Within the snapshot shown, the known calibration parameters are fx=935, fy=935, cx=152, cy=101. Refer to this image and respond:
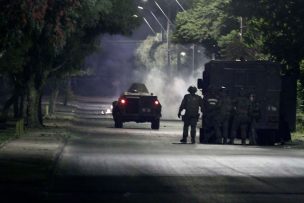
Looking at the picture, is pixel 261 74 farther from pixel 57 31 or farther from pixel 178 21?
pixel 178 21

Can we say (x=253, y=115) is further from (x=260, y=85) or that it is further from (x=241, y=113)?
(x=260, y=85)

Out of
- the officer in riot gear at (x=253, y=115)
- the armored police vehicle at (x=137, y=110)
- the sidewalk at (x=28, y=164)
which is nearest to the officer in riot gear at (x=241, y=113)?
the officer in riot gear at (x=253, y=115)

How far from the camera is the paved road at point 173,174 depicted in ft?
49.5

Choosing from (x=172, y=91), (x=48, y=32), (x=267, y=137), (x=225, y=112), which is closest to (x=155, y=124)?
(x=267, y=137)

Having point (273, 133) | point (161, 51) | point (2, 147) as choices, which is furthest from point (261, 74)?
point (161, 51)

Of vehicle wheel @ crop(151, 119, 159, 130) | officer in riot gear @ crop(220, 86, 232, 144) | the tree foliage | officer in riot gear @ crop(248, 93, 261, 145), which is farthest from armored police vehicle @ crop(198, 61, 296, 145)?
vehicle wheel @ crop(151, 119, 159, 130)

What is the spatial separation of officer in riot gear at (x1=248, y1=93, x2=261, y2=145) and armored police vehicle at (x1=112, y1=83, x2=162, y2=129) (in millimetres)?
13112

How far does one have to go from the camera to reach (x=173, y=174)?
1909 centimetres

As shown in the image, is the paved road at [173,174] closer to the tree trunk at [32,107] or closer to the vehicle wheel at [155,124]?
the tree trunk at [32,107]

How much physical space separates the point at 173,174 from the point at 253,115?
13.5 m

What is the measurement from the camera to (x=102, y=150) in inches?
1060

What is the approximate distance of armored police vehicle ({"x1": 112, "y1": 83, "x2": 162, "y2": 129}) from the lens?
45781 millimetres

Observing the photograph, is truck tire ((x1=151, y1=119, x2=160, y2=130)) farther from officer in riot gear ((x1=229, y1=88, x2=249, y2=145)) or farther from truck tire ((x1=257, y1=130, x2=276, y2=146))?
officer in riot gear ((x1=229, y1=88, x2=249, y2=145))

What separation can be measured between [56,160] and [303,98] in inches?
1069
